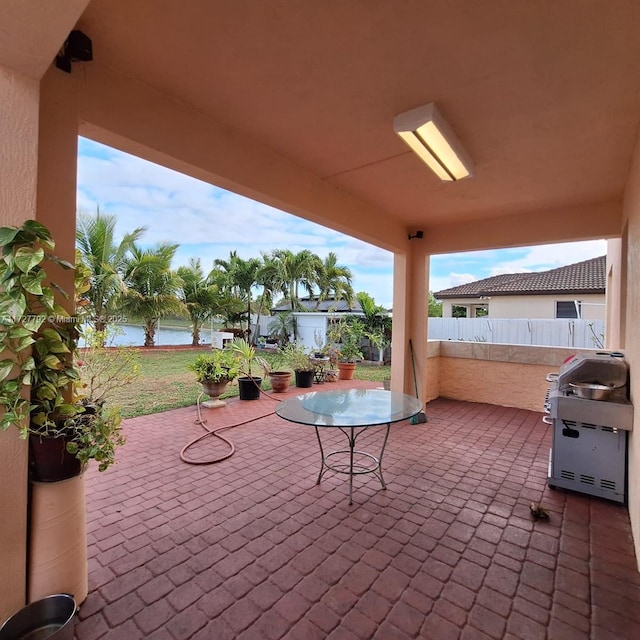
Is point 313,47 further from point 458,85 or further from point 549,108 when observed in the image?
point 549,108

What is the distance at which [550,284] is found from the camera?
1322 centimetres

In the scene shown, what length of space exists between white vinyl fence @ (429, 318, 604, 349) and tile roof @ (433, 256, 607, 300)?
20.1 feet

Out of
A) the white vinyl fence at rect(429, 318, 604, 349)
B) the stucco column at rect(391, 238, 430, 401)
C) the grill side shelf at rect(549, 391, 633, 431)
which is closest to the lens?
the grill side shelf at rect(549, 391, 633, 431)

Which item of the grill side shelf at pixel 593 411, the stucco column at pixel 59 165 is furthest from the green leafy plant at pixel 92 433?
the grill side shelf at pixel 593 411

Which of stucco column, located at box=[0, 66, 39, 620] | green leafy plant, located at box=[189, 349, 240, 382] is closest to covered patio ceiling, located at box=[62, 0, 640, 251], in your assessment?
stucco column, located at box=[0, 66, 39, 620]

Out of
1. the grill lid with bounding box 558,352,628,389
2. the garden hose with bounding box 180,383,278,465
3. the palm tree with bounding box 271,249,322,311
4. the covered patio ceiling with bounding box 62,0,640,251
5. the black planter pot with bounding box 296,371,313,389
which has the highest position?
the palm tree with bounding box 271,249,322,311

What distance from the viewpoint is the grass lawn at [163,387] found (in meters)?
5.50

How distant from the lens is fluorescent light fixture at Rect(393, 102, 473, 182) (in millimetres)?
2184

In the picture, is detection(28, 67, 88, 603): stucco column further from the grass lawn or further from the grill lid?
the grill lid

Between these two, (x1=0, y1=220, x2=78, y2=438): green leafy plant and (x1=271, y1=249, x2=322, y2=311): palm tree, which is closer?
(x1=0, y1=220, x2=78, y2=438): green leafy plant

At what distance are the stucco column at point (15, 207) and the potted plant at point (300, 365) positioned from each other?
18.9 feet

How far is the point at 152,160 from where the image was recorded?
227 cm

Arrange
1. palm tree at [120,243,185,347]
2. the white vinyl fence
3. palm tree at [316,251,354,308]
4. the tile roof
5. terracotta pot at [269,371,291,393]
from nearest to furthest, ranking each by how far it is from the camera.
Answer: the white vinyl fence → terracotta pot at [269,371,291,393] → palm tree at [120,243,185,347] → the tile roof → palm tree at [316,251,354,308]

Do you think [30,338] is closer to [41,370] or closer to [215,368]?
[41,370]
